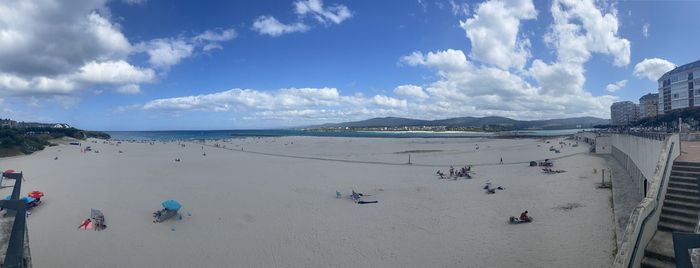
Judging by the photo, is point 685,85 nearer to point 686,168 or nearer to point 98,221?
point 686,168

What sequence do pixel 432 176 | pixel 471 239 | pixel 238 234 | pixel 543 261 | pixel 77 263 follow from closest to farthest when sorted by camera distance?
pixel 543 261 → pixel 77 263 → pixel 471 239 → pixel 238 234 → pixel 432 176

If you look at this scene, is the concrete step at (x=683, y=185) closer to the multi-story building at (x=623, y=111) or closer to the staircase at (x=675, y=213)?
the staircase at (x=675, y=213)

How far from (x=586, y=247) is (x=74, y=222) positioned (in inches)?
707

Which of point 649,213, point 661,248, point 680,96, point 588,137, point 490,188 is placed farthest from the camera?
point 680,96

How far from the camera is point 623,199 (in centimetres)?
1365

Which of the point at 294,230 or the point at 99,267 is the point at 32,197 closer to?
the point at 99,267

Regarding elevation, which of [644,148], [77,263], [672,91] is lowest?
[77,263]

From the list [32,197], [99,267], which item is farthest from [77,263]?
[32,197]

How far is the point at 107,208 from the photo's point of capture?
1585 centimetres

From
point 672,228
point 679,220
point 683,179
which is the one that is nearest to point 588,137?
point 683,179

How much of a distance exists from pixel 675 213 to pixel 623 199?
6423 millimetres

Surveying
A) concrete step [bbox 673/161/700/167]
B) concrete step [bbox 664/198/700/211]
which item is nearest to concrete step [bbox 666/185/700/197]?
concrete step [bbox 664/198/700/211]

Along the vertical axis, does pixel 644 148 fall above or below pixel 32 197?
above

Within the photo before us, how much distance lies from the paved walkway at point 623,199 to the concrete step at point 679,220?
3.97 ft
